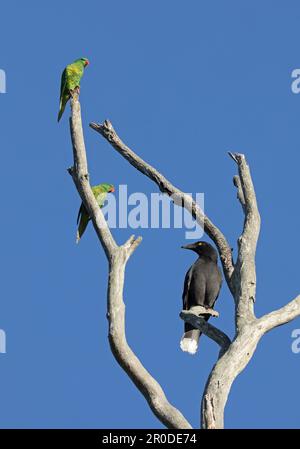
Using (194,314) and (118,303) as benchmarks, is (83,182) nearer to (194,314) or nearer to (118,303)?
(118,303)

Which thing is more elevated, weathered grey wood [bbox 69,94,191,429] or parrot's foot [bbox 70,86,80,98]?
parrot's foot [bbox 70,86,80,98]

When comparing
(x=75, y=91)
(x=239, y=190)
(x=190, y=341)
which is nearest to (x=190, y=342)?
(x=190, y=341)

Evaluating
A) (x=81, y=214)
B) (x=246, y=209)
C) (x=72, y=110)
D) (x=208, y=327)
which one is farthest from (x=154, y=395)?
(x=81, y=214)

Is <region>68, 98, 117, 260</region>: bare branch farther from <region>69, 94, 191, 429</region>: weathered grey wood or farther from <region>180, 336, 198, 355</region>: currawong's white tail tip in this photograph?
<region>180, 336, 198, 355</region>: currawong's white tail tip

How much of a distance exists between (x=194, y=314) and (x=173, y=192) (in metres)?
1.35

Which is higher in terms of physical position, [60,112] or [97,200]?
[60,112]

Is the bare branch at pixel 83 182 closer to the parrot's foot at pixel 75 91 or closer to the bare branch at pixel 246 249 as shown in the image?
the bare branch at pixel 246 249

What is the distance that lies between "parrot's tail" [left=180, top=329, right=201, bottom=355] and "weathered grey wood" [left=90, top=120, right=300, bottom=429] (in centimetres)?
102

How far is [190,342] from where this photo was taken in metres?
10.7

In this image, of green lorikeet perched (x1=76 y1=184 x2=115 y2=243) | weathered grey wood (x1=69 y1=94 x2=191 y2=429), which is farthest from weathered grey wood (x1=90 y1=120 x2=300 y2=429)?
green lorikeet perched (x1=76 y1=184 x2=115 y2=243)

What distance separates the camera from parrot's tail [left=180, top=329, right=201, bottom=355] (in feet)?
35.0

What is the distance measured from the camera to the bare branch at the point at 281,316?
29.1ft

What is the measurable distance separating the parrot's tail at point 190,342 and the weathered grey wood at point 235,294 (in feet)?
3.34

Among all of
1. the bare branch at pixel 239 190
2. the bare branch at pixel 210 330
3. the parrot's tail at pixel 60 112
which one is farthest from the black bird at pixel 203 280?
the parrot's tail at pixel 60 112
